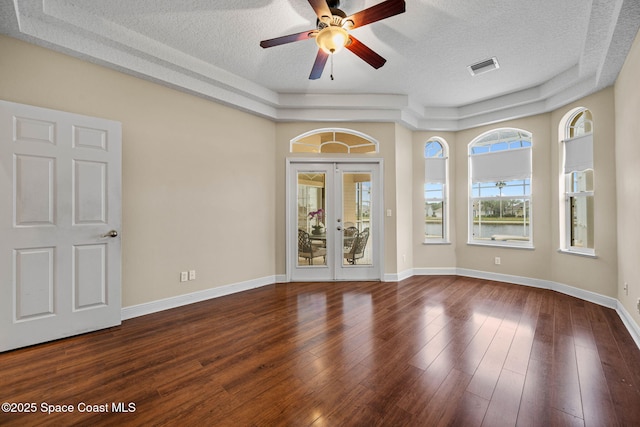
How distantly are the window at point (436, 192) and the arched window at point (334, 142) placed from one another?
1.30m

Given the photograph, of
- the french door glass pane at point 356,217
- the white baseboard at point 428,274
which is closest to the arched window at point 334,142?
the french door glass pane at point 356,217

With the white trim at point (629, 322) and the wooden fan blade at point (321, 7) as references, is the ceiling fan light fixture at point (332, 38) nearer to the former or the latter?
the wooden fan blade at point (321, 7)

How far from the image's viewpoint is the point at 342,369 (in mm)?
2154

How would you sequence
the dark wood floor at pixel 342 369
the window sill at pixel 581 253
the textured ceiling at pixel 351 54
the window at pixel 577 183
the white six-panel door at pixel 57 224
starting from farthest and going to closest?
the window at pixel 577 183 → the window sill at pixel 581 253 → the textured ceiling at pixel 351 54 → the white six-panel door at pixel 57 224 → the dark wood floor at pixel 342 369

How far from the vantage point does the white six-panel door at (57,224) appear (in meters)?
2.45

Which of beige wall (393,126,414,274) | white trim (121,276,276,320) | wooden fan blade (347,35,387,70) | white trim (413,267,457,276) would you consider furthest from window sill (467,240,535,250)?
wooden fan blade (347,35,387,70)

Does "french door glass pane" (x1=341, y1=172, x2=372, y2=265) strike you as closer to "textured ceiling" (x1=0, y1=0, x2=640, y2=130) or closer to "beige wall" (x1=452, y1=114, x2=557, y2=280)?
"textured ceiling" (x1=0, y1=0, x2=640, y2=130)

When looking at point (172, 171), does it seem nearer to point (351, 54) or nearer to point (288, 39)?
point (288, 39)

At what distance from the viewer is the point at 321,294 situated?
13.4ft

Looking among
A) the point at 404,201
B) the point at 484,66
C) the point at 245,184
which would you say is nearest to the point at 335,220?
the point at 404,201

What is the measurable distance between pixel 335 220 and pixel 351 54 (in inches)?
99.9

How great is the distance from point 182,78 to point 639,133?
487cm

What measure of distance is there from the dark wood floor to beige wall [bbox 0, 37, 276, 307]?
0.67 metres

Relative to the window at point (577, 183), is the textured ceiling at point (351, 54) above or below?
above
